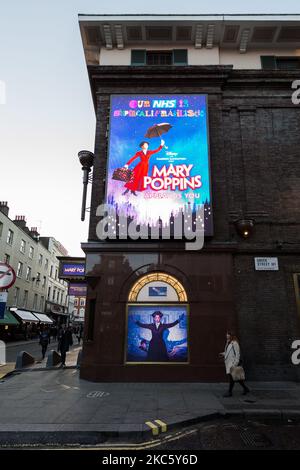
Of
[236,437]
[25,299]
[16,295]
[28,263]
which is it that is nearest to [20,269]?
[28,263]

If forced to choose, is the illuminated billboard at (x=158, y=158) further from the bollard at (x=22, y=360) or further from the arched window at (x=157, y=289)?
the bollard at (x=22, y=360)

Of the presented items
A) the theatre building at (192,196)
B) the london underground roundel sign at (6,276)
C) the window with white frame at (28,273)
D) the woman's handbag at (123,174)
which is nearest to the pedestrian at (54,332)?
the window with white frame at (28,273)

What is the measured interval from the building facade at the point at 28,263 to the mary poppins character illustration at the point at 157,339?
2385cm

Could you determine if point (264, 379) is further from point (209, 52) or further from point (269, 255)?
point (209, 52)

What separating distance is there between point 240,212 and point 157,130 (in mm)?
4859

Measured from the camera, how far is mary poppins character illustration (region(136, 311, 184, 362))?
34.3 feet

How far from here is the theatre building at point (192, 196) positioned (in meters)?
10.6

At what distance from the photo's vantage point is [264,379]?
10.3 m

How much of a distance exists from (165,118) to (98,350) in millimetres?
9613

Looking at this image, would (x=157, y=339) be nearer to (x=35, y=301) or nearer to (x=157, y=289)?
(x=157, y=289)

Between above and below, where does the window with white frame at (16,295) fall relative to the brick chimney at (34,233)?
below

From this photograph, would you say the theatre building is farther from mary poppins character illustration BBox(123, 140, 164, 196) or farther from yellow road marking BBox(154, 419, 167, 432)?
yellow road marking BBox(154, 419, 167, 432)

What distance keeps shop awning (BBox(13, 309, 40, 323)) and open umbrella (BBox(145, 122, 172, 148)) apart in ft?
85.0
